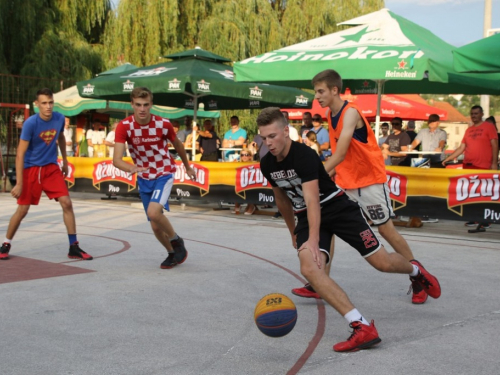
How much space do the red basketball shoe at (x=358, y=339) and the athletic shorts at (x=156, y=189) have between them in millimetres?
3477

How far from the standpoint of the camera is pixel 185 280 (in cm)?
710

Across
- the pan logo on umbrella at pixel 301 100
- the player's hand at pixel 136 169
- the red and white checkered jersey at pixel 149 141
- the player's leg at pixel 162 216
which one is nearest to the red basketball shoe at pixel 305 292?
the player's leg at pixel 162 216

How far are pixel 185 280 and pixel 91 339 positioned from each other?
86.2 inches

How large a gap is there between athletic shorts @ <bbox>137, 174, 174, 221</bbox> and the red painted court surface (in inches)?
41.7

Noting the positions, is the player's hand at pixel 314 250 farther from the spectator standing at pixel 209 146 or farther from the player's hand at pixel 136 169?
the spectator standing at pixel 209 146

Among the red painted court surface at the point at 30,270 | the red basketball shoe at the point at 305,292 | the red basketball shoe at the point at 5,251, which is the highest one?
the red basketball shoe at the point at 305,292

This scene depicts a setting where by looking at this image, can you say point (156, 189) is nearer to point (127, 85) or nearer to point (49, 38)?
point (127, 85)

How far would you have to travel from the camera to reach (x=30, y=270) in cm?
750

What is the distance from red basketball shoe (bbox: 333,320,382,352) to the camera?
4680mm

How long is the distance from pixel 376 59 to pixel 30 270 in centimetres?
671

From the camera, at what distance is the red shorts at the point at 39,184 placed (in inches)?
325

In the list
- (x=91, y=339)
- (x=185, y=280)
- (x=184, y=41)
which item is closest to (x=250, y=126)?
(x=184, y=41)

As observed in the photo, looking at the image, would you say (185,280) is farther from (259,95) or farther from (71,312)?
(259,95)

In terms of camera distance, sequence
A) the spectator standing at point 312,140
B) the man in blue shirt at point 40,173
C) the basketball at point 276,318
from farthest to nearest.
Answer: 1. the spectator standing at point 312,140
2. the man in blue shirt at point 40,173
3. the basketball at point 276,318
